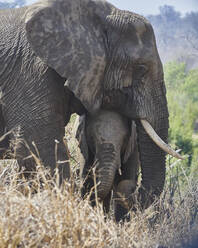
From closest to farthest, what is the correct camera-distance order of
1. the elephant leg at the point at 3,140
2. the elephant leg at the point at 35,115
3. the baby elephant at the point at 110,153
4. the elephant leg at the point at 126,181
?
the elephant leg at the point at 35,115
the elephant leg at the point at 3,140
the baby elephant at the point at 110,153
the elephant leg at the point at 126,181

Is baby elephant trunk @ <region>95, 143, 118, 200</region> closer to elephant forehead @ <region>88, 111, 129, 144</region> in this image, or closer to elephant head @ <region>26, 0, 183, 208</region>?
elephant forehead @ <region>88, 111, 129, 144</region>

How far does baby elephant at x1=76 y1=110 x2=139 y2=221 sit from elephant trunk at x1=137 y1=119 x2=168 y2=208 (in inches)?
4.2

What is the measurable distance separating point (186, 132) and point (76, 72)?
7.88 metres

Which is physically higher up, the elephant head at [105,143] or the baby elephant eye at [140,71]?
the baby elephant eye at [140,71]

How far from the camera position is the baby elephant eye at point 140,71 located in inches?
145

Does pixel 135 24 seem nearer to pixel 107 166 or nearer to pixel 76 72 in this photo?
pixel 76 72

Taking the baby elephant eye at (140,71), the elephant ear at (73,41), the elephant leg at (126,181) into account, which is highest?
the elephant ear at (73,41)

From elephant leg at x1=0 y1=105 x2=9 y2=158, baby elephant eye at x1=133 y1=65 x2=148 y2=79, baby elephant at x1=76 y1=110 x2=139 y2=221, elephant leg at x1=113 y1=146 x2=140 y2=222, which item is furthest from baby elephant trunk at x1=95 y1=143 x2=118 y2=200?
elephant leg at x1=0 y1=105 x2=9 y2=158

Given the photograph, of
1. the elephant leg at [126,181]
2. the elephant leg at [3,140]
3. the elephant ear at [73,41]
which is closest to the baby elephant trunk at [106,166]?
the elephant leg at [126,181]

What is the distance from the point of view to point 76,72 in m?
3.43

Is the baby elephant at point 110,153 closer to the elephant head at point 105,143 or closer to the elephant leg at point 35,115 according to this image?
the elephant head at point 105,143

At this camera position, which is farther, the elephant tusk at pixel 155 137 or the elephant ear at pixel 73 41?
the elephant tusk at pixel 155 137

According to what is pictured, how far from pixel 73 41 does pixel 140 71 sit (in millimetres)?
525

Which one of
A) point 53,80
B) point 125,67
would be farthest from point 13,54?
point 125,67
